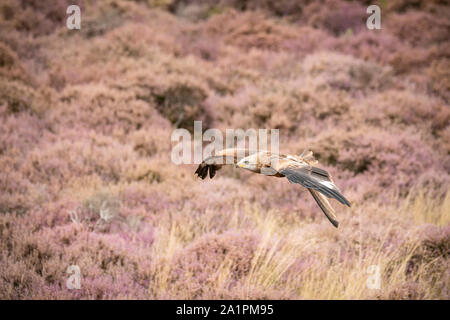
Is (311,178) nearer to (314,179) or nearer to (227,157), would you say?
(314,179)

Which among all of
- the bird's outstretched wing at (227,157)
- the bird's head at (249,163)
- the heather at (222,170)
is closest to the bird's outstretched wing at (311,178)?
the bird's head at (249,163)

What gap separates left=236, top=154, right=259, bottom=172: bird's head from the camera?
4.91 ft

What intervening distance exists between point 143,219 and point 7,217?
56.9 inches

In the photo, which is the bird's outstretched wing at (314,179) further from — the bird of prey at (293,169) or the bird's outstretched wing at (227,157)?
the bird's outstretched wing at (227,157)

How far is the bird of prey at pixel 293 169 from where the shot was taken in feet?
4.35

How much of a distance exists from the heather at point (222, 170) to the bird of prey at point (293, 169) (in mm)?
1686

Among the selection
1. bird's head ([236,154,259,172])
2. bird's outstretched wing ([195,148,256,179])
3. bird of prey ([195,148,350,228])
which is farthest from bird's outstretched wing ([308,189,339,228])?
bird's outstretched wing ([195,148,256,179])

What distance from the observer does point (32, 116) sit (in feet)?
20.0

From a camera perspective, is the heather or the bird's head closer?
the bird's head

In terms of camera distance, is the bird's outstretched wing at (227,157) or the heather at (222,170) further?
the heather at (222,170)

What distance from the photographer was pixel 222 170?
5.68 metres

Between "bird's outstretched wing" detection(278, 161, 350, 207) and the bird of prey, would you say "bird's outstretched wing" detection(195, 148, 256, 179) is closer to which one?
the bird of prey
